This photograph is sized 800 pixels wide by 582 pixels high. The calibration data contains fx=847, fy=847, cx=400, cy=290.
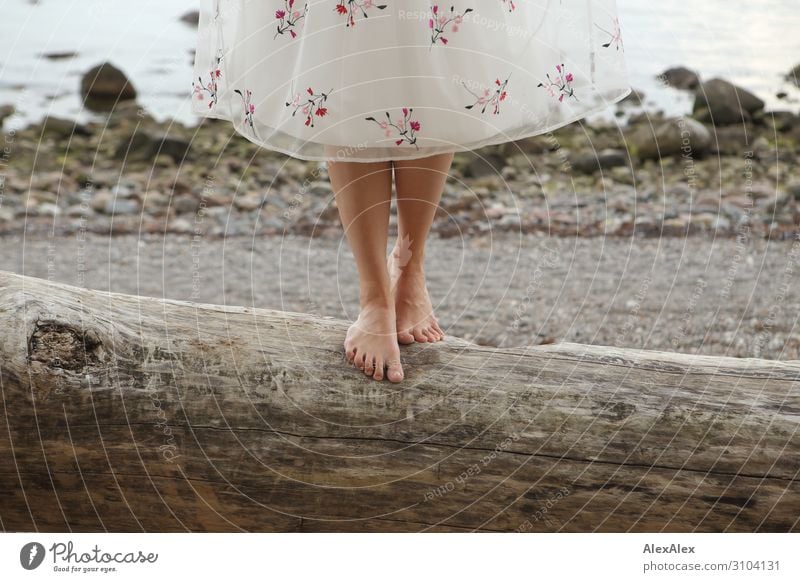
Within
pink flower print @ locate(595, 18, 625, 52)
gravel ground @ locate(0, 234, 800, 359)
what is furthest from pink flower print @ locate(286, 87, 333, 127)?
gravel ground @ locate(0, 234, 800, 359)

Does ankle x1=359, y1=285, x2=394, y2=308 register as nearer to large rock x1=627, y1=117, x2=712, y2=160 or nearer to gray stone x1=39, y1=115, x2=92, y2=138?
large rock x1=627, y1=117, x2=712, y2=160

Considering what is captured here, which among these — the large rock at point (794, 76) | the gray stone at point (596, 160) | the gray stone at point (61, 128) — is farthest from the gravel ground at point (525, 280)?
the large rock at point (794, 76)

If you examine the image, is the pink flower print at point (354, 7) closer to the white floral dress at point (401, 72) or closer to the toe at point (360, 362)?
the white floral dress at point (401, 72)

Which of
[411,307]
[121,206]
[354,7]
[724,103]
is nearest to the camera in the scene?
[354,7]

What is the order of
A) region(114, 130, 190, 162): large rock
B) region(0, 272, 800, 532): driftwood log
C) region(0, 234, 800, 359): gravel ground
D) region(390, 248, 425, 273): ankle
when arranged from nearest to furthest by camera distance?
region(0, 272, 800, 532): driftwood log → region(390, 248, 425, 273): ankle → region(0, 234, 800, 359): gravel ground → region(114, 130, 190, 162): large rock

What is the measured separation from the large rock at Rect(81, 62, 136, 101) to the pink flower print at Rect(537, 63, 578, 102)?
3404 millimetres

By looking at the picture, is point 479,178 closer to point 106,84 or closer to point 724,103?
point 724,103

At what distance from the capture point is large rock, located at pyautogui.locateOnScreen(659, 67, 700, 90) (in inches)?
166

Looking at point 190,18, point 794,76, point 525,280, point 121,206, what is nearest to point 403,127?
point 525,280

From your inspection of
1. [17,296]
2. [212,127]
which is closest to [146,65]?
[212,127]

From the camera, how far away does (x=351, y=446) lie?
1.09m

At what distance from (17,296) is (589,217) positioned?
8.38ft

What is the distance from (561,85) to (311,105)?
14.0 inches

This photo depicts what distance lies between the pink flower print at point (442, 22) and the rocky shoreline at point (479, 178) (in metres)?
2.04
